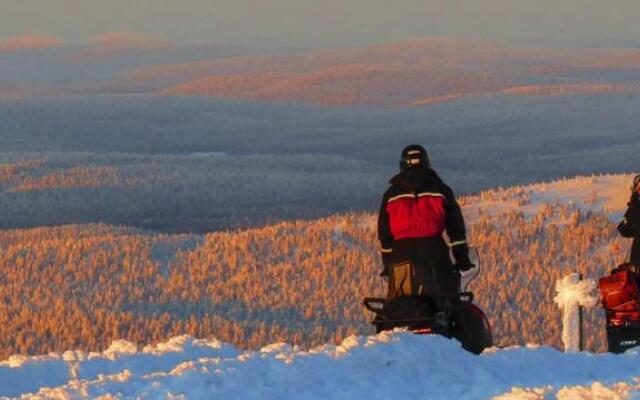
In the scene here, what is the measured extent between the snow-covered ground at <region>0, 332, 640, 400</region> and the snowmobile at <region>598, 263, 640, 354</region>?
137cm

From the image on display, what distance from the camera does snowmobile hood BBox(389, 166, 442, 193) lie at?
10227 mm

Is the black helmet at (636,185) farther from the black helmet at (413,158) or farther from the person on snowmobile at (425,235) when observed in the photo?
the black helmet at (413,158)

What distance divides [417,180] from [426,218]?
263mm

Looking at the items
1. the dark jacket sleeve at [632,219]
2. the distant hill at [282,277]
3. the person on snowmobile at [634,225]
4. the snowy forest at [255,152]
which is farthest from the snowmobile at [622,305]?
the snowy forest at [255,152]

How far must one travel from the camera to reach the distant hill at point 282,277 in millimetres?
22219

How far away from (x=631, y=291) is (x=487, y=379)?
8.22 feet

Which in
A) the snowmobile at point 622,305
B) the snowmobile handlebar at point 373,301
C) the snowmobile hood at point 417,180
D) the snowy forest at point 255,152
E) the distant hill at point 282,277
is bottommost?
the snowy forest at point 255,152

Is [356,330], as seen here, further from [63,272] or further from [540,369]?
[540,369]

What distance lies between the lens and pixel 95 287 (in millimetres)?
26672

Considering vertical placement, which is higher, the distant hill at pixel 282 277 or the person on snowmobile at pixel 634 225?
the person on snowmobile at pixel 634 225

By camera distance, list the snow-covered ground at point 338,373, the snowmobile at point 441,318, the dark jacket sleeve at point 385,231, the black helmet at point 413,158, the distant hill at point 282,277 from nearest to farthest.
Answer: the snow-covered ground at point 338,373
the snowmobile at point 441,318
the black helmet at point 413,158
the dark jacket sleeve at point 385,231
the distant hill at point 282,277

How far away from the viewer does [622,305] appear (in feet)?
38.2

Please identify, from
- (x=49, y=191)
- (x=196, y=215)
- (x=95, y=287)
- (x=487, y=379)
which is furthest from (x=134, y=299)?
(x=49, y=191)

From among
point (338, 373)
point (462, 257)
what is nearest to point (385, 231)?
point (462, 257)
